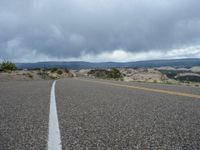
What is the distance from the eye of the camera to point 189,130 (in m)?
3.71

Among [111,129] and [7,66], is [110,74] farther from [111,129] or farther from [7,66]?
[111,129]

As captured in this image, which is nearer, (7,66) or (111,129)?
(111,129)

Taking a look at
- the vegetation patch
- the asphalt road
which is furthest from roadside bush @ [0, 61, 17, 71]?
the asphalt road

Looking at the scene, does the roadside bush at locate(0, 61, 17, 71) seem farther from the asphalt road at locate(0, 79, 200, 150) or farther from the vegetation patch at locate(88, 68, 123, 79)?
the asphalt road at locate(0, 79, 200, 150)

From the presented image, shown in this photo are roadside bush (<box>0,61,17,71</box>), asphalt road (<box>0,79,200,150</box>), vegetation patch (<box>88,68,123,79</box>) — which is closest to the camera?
asphalt road (<box>0,79,200,150</box>)

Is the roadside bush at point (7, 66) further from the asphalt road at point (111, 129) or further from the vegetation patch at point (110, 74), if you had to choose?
the asphalt road at point (111, 129)

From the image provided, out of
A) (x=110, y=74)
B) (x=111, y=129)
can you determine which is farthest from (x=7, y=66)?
(x=111, y=129)

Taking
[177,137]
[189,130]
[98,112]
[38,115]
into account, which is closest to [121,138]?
[177,137]

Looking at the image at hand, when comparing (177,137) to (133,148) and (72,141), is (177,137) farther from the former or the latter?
(72,141)

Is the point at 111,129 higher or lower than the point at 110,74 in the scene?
higher

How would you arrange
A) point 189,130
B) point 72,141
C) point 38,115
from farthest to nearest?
point 38,115, point 189,130, point 72,141

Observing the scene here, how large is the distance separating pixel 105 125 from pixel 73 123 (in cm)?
57

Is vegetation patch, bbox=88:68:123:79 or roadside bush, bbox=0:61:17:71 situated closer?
vegetation patch, bbox=88:68:123:79

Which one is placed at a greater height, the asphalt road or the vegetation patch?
the asphalt road
